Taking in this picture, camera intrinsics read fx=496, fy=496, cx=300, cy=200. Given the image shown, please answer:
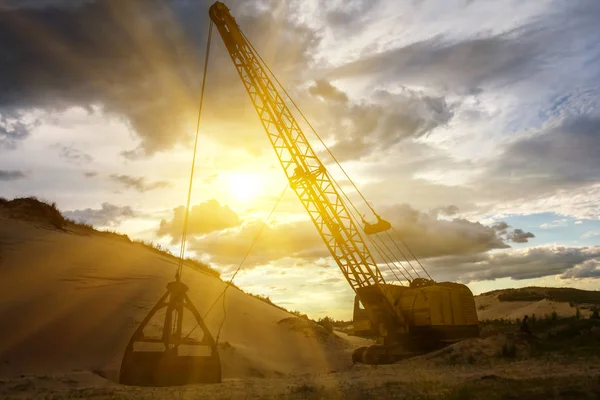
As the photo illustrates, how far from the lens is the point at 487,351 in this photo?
2298 cm

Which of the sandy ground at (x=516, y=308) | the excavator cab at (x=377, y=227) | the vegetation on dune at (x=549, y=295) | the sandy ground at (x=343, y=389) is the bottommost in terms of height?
the sandy ground at (x=343, y=389)

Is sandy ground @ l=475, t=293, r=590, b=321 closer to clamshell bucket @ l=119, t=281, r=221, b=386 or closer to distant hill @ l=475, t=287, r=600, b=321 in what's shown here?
distant hill @ l=475, t=287, r=600, b=321

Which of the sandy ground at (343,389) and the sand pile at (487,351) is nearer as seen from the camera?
the sandy ground at (343,389)

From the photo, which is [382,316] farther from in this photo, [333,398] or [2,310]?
[2,310]

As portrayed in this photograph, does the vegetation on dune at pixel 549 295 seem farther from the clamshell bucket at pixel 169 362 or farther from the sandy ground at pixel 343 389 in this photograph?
the clamshell bucket at pixel 169 362

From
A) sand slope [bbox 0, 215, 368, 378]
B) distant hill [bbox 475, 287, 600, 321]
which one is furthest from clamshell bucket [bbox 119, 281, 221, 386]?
distant hill [bbox 475, 287, 600, 321]

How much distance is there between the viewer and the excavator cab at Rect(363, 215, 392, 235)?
99.5ft

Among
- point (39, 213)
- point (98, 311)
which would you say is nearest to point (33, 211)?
point (39, 213)

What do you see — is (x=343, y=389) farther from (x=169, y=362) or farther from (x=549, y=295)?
(x=549, y=295)

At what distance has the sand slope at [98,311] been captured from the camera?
17406mm

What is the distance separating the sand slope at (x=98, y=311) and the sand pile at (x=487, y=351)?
5.82 metres

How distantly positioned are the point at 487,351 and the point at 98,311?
1734 centimetres

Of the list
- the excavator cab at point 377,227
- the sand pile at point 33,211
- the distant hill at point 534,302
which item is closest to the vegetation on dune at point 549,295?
the distant hill at point 534,302

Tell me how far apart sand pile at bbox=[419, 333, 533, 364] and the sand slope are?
19.1 feet
